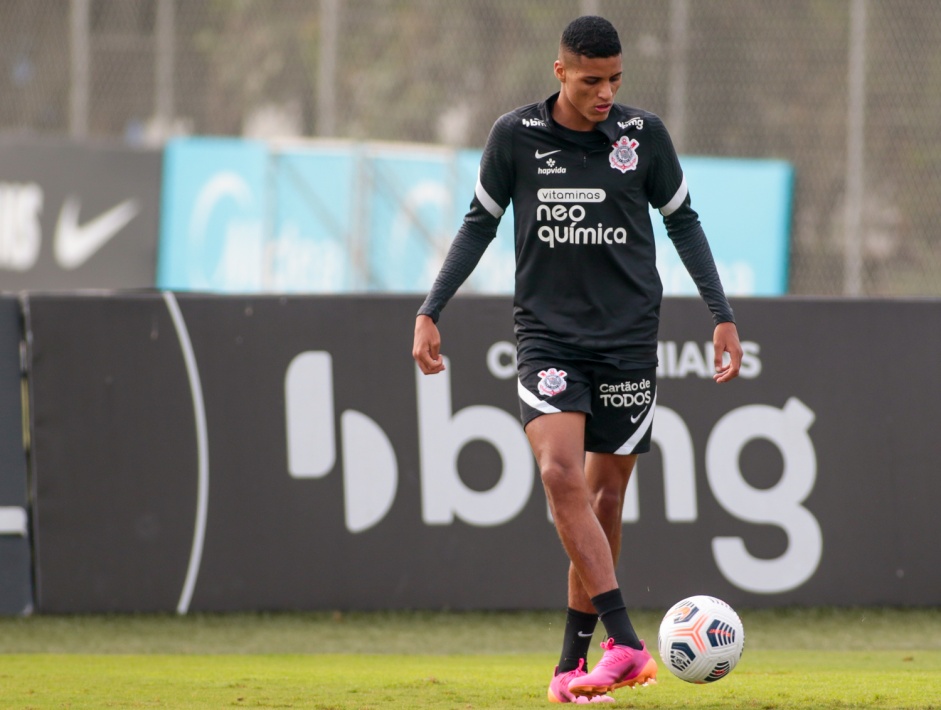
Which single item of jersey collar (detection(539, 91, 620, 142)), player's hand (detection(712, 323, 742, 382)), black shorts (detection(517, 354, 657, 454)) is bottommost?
black shorts (detection(517, 354, 657, 454))

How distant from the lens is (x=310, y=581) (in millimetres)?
7238

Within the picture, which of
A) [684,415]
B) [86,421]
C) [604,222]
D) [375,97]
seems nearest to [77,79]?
[375,97]

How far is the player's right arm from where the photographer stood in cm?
496

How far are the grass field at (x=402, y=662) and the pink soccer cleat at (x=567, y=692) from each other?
0.06 metres

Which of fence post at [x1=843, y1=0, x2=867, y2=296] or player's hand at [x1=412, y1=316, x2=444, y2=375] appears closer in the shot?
player's hand at [x1=412, y1=316, x2=444, y2=375]

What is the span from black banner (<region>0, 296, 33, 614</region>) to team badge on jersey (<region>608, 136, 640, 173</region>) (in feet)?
11.7

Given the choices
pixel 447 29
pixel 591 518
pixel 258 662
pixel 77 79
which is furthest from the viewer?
pixel 77 79

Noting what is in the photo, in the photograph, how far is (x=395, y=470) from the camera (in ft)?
23.8

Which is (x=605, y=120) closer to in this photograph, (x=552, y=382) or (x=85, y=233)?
(x=552, y=382)

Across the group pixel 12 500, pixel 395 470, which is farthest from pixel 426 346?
pixel 12 500

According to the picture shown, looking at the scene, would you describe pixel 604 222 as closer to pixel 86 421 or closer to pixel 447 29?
pixel 86 421

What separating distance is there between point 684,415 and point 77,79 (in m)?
11.1

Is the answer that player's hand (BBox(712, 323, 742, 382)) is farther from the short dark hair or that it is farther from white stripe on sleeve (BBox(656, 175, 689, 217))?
the short dark hair

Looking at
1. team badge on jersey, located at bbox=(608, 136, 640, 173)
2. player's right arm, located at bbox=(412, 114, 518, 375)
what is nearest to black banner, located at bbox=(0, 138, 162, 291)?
player's right arm, located at bbox=(412, 114, 518, 375)
